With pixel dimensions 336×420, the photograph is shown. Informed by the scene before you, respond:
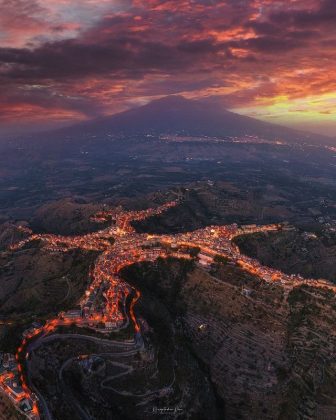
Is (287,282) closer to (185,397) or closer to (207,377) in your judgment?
(207,377)

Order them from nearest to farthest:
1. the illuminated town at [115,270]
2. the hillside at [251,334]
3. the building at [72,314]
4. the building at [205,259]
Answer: the illuminated town at [115,270] → the hillside at [251,334] → the building at [72,314] → the building at [205,259]

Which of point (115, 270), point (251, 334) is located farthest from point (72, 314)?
point (251, 334)

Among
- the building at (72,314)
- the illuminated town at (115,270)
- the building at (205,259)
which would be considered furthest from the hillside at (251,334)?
the building at (72,314)

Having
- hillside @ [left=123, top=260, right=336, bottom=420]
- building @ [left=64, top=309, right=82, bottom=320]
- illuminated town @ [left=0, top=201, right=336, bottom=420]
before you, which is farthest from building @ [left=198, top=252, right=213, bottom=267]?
building @ [left=64, top=309, right=82, bottom=320]

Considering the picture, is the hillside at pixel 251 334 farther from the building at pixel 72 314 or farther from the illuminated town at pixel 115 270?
the building at pixel 72 314

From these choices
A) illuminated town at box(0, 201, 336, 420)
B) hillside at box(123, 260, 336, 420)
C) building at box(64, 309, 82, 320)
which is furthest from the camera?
building at box(64, 309, 82, 320)

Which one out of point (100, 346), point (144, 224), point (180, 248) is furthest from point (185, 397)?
point (144, 224)

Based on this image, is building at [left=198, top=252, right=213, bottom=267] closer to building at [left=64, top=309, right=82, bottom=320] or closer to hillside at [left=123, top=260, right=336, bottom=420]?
hillside at [left=123, top=260, right=336, bottom=420]

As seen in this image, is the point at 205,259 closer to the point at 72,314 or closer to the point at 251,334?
the point at 251,334
